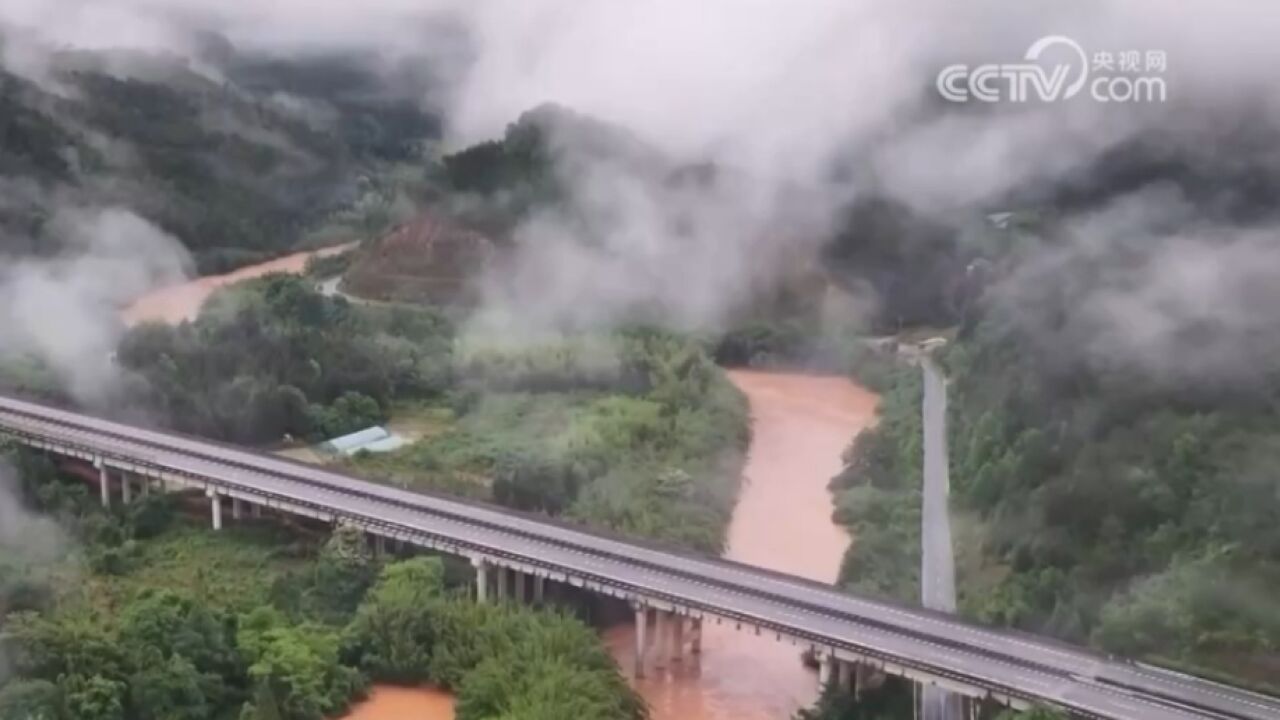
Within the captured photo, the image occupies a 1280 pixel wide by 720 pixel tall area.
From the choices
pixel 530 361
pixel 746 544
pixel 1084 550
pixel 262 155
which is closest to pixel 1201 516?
pixel 1084 550

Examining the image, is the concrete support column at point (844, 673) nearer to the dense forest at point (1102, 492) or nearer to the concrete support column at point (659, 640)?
the dense forest at point (1102, 492)

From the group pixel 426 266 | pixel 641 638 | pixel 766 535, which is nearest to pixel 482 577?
pixel 641 638

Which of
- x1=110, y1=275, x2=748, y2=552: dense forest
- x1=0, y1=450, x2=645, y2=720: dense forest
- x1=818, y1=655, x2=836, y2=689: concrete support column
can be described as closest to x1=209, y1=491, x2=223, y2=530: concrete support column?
x1=0, y1=450, x2=645, y2=720: dense forest

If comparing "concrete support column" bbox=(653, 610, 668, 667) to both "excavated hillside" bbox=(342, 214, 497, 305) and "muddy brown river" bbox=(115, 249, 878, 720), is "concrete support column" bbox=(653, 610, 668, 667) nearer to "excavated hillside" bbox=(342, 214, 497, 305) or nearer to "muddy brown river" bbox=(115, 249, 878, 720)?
"muddy brown river" bbox=(115, 249, 878, 720)

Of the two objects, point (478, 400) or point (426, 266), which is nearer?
point (478, 400)

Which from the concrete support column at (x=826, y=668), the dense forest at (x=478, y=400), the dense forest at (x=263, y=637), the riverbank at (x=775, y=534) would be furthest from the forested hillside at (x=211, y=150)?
the concrete support column at (x=826, y=668)

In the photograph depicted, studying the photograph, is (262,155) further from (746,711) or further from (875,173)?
(746,711)

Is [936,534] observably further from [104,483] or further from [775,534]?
[104,483]
